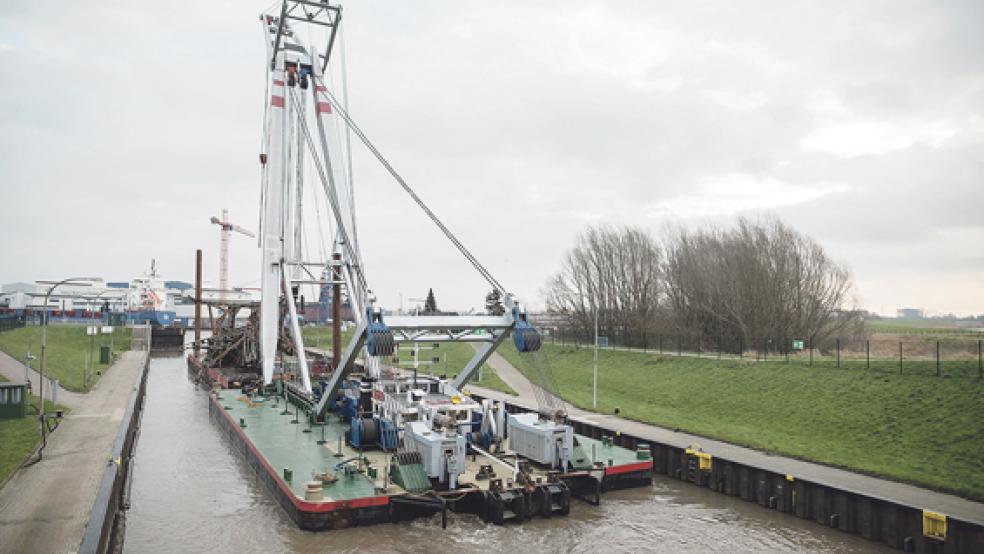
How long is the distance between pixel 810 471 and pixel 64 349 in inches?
2375

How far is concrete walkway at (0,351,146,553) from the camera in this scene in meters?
12.9

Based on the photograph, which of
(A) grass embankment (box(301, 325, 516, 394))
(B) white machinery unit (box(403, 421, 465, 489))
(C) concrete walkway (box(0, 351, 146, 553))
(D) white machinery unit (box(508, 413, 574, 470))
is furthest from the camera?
(A) grass embankment (box(301, 325, 516, 394))

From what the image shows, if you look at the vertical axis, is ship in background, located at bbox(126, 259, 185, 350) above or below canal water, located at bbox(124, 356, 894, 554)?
above

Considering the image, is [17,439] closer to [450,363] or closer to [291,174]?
[291,174]

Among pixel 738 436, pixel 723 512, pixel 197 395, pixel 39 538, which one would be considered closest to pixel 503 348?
pixel 197 395

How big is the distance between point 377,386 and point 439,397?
2577mm

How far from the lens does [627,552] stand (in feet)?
50.8

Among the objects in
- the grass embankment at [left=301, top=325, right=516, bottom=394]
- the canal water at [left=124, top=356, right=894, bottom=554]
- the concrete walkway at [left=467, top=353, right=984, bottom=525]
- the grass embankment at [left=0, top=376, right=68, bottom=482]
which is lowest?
the canal water at [left=124, top=356, right=894, bottom=554]

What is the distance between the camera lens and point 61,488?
53.1 ft

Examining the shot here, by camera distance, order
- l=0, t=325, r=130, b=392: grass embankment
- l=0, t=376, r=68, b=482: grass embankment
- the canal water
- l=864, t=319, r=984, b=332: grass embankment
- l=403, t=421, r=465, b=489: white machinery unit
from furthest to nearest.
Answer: l=864, t=319, r=984, b=332: grass embankment, l=0, t=325, r=130, b=392: grass embankment, l=0, t=376, r=68, b=482: grass embankment, l=403, t=421, r=465, b=489: white machinery unit, the canal water

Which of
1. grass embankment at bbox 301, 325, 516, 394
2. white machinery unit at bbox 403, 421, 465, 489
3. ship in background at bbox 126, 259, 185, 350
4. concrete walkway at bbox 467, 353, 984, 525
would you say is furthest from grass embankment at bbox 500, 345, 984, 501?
ship in background at bbox 126, 259, 185, 350

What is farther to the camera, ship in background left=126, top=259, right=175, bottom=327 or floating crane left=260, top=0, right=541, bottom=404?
ship in background left=126, top=259, right=175, bottom=327

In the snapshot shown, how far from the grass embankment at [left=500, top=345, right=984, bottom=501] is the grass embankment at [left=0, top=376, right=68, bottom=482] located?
15245mm

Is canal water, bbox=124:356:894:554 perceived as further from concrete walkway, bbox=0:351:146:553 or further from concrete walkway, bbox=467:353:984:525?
concrete walkway, bbox=0:351:146:553
